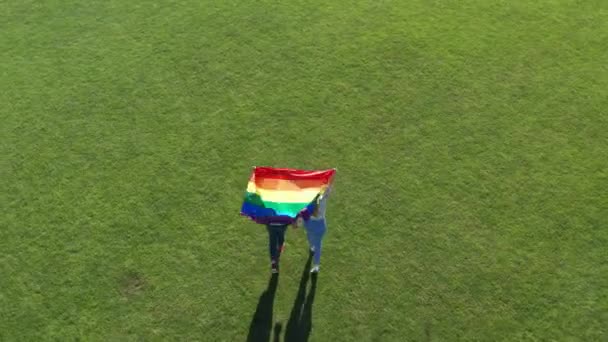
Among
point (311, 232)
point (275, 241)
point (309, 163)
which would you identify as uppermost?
point (309, 163)

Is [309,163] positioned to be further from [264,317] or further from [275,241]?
[264,317]

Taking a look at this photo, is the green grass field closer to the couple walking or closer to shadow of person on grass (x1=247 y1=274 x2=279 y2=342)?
shadow of person on grass (x1=247 y1=274 x2=279 y2=342)

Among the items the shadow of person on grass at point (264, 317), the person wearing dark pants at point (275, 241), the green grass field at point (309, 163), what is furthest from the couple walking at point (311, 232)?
the green grass field at point (309, 163)

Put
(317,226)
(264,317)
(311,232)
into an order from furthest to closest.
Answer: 1. (264,317)
2. (311,232)
3. (317,226)

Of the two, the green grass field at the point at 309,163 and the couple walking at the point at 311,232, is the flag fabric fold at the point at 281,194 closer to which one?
the couple walking at the point at 311,232

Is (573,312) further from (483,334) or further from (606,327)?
(483,334)

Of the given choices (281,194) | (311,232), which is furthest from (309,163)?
(281,194)

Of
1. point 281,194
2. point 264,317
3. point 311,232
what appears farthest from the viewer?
point 264,317
